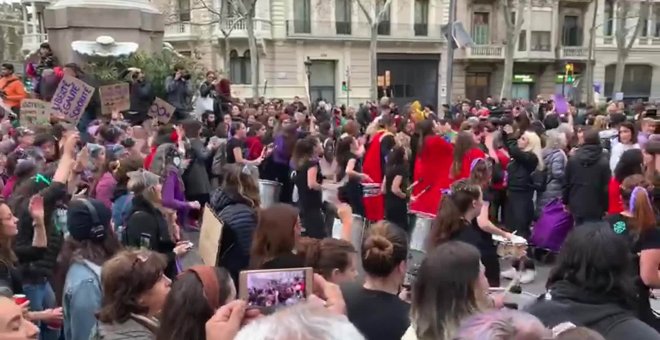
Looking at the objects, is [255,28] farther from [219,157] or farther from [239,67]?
[219,157]

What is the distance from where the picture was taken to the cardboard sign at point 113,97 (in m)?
10.9

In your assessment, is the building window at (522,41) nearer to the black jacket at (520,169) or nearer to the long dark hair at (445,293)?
the black jacket at (520,169)

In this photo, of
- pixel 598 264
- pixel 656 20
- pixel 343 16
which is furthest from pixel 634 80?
pixel 598 264

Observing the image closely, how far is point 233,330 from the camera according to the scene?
8.48 feet

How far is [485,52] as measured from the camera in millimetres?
47594

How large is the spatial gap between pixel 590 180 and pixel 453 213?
136 inches

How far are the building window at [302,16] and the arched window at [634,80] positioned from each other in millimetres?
21500

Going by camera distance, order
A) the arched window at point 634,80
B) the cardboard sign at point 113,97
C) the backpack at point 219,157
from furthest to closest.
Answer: the arched window at point 634,80, the cardboard sign at point 113,97, the backpack at point 219,157

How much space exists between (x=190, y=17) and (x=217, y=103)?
3190 cm

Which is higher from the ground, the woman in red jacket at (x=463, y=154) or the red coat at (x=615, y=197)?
the woman in red jacket at (x=463, y=154)

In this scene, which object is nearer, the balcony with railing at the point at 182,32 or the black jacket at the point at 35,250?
the black jacket at the point at 35,250

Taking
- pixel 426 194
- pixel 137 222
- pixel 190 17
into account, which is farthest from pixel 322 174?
pixel 190 17

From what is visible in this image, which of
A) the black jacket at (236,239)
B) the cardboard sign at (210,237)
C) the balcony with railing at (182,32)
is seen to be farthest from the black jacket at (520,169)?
the balcony with railing at (182,32)

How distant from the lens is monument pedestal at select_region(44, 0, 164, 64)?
12938 millimetres
